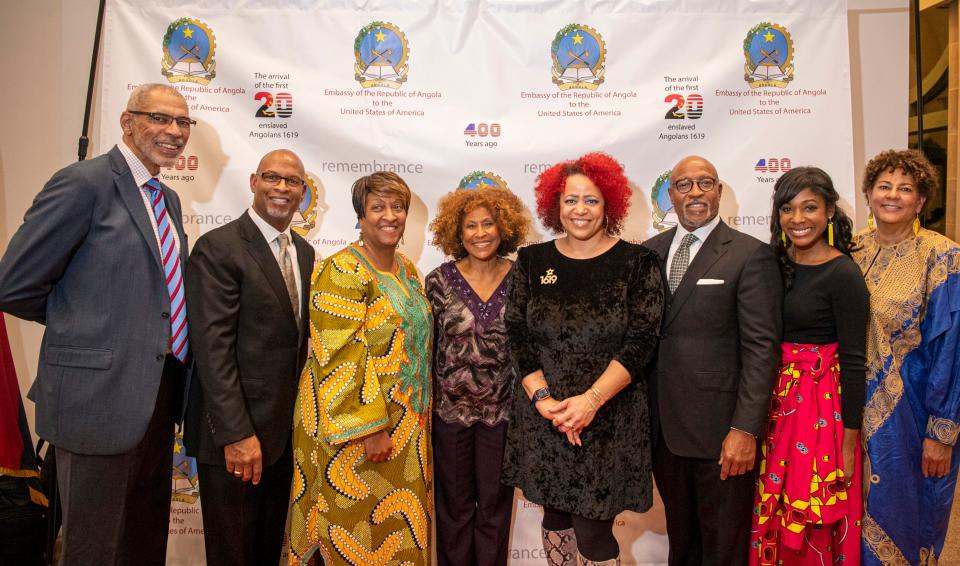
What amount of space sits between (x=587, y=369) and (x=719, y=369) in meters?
0.55

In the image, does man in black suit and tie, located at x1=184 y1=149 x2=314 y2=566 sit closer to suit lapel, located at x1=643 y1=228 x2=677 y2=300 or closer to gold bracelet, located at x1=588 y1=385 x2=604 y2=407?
gold bracelet, located at x1=588 y1=385 x2=604 y2=407

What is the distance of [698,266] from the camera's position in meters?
Result: 2.33

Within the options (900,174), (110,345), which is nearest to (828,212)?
(900,174)

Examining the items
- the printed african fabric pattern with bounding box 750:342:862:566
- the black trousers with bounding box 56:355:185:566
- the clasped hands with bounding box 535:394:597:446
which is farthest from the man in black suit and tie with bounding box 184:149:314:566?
the printed african fabric pattern with bounding box 750:342:862:566

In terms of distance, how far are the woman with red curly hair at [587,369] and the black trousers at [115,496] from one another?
1.38 metres

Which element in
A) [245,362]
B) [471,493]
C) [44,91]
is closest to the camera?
[245,362]

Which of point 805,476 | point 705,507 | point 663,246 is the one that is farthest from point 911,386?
point 663,246

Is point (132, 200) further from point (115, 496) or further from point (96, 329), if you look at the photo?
point (115, 496)

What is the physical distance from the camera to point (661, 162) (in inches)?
134

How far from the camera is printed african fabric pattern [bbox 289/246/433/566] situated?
2176 mm

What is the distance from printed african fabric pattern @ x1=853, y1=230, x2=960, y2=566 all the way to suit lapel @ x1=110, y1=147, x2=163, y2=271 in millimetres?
2878

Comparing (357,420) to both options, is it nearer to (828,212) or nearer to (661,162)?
(828,212)

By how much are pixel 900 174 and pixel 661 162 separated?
120 centimetres

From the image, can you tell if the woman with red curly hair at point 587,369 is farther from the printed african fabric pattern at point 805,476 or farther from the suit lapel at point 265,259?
the suit lapel at point 265,259
